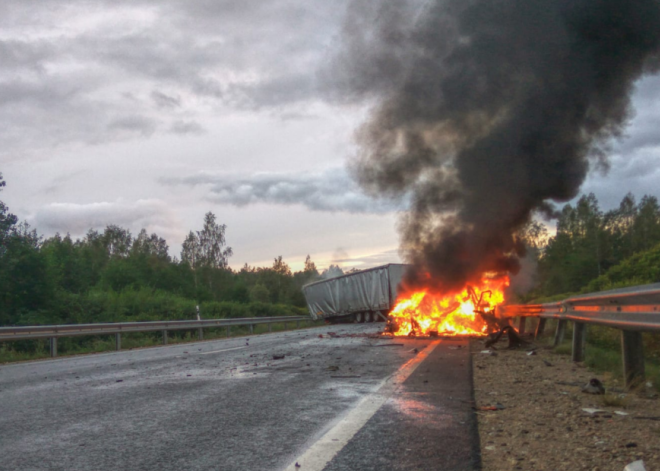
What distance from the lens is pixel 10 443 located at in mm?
3832

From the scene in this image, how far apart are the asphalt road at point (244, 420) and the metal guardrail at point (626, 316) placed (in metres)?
1.59

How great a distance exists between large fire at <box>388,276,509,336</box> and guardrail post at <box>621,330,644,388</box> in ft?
34.7

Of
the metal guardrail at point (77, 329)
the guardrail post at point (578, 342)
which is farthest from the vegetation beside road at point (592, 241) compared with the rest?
the guardrail post at point (578, 342)

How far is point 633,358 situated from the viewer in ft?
19.3

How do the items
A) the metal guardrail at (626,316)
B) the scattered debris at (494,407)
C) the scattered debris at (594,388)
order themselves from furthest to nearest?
the scattered debris at (594,388), the scattered debris at (494,407), the metal guardrail at (626,316)

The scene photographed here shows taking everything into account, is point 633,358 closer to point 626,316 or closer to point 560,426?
point 626,316

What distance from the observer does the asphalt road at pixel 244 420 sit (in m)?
3.33

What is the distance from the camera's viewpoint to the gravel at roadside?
3271 mm

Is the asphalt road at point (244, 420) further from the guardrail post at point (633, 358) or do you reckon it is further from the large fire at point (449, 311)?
the large fire at point (449, 311)

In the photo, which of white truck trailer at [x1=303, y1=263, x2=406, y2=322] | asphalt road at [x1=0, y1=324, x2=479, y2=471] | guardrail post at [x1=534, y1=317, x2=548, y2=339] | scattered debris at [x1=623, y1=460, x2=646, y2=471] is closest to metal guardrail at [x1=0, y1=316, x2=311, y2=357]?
asphalt road at [x1=0, y1=324, x2=479, y2=471]

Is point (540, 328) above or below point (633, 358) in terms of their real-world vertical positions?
below

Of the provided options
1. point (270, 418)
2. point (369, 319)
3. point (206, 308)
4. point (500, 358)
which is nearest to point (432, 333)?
point (500, 358)

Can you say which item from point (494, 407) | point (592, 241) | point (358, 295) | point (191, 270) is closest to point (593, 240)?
point (592, 241)

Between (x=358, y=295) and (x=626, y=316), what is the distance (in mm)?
32781
